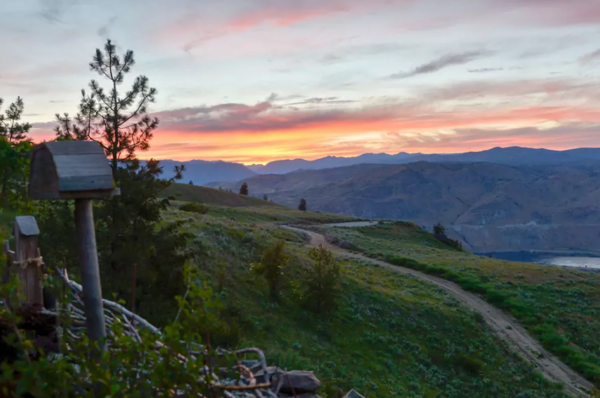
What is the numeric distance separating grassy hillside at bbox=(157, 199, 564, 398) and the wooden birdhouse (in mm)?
8802

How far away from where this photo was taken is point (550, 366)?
24000 mm

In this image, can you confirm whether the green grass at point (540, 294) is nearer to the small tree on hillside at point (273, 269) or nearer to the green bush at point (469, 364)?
the green bush at point (469, 364)

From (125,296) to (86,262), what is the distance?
7554mm

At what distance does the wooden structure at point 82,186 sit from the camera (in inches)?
162

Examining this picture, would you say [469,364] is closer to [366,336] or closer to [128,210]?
[366,336]

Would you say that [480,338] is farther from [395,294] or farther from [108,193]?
[108,193]

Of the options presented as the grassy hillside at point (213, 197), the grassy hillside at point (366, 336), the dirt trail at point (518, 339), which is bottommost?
the dirt trail at point (518, 339)

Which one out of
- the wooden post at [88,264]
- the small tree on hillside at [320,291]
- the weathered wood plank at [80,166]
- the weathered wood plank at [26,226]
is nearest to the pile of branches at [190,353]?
the wooden post at [88,264]

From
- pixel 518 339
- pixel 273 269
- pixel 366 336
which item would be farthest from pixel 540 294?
pixel 273 269

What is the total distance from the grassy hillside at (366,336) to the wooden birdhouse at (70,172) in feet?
28.9

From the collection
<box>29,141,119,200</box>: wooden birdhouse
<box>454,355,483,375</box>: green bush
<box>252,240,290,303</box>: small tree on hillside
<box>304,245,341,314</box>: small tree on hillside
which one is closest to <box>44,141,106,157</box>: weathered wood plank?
<box>29,141,119,200</box>: wooden birdhouse

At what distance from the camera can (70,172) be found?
4.11 m

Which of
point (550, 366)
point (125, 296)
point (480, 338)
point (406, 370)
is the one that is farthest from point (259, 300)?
point (550, 366)

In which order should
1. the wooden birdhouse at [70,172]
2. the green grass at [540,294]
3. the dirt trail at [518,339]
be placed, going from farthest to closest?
the green grass at [540,294] < the dirt trail at [518,339] < the wooden birdhouse at [70,172]
